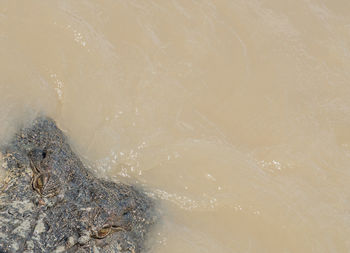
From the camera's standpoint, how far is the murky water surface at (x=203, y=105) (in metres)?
5.32

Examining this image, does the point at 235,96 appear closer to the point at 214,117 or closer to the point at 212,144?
the point at 214,117

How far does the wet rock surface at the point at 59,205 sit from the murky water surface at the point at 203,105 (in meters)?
0.38

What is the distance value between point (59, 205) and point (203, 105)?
8.56 feet

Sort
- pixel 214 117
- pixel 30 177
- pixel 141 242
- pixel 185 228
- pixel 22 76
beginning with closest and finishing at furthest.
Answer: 1. pixel 30 177
2. pixel 141 242
3. pixel 185 228
4. pixel 22 76
5. pixel 214 117

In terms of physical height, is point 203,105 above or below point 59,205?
above

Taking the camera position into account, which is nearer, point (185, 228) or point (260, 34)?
point (185, 228)

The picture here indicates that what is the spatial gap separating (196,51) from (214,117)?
112 cm

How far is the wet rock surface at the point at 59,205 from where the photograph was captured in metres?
4.14

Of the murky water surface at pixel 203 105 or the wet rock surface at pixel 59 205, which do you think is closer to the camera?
the wet rock surface at pixel 59 205

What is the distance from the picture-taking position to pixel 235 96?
627 cm

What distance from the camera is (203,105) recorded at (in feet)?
20.1

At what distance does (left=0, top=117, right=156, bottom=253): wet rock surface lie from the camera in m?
4.14

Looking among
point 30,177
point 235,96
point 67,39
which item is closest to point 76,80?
point 67,39

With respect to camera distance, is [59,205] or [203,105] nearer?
[59,205]
